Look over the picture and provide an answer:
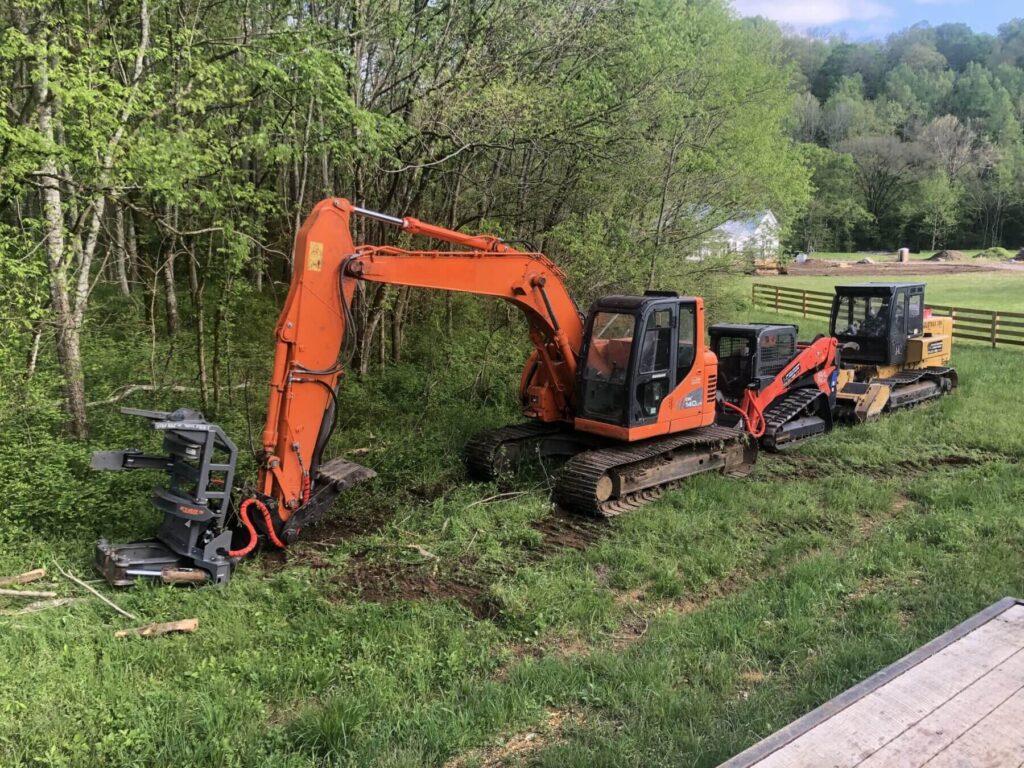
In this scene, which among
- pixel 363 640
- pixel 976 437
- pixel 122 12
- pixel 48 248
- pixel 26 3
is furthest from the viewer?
pixel 976 437

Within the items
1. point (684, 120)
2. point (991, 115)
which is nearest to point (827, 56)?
point (991, 115)

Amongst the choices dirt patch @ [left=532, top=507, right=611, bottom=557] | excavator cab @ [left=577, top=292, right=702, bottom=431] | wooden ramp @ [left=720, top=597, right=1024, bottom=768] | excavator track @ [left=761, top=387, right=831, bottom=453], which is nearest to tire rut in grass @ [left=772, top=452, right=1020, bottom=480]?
excavator track @ [left=761, top=387, right=831, bottom=453]

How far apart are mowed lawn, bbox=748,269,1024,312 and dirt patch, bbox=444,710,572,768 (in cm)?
2484

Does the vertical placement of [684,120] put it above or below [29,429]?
above

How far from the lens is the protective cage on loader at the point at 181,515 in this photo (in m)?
5.23

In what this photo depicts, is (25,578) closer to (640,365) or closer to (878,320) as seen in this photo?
(640,365)

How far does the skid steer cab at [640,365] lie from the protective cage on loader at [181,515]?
413cm

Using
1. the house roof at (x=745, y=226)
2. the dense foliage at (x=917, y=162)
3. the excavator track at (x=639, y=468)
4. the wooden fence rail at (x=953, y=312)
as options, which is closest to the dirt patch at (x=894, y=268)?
the dense foliage at (x=917, y=162)

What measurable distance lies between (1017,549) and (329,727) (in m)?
5.99

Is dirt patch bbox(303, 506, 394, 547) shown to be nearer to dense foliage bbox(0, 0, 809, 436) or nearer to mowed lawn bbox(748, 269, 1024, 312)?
dense foliage bbox(0, 0, 809, 436)

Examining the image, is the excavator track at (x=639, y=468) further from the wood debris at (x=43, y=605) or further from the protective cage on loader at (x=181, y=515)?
the wood debris at (x=43, y=605)

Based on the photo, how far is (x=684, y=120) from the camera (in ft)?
44.0

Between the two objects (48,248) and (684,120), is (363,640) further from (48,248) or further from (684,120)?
(684,120)

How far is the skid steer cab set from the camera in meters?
7.74
